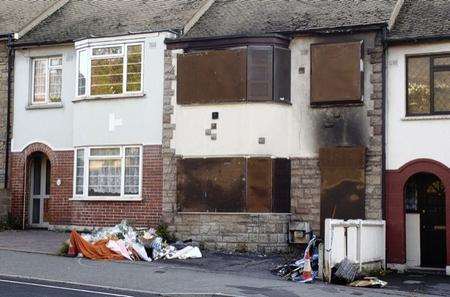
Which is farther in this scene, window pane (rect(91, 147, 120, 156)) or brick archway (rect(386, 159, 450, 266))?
window pane (rect(91, 147, 120, 156))

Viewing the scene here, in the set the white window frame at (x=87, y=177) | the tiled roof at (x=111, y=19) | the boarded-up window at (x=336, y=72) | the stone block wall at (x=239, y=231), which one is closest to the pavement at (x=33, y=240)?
the white window frame at (x=87, y=177)

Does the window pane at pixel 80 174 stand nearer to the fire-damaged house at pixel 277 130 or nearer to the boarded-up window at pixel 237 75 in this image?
the fire-damaged house at pixel 277 130

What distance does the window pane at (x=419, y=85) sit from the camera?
19641mm

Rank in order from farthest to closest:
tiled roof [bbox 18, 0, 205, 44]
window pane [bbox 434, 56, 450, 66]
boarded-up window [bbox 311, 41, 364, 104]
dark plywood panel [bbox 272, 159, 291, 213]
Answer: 1. tiled roof [bbox 18, 0, 205, 44]
2. dark plywood panel [bbox 272, 159, 291, 213]
3. boarded-up window [bbox 311, 41, 364, 104]
4. window pane [bbox 434, 56, 450, 66]

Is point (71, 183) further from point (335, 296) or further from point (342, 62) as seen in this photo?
point (335, 296)

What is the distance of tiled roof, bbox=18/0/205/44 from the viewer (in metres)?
22.8

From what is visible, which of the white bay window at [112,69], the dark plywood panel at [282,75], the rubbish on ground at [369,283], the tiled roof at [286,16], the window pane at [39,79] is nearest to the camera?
the rubbish on ground at [369,283]

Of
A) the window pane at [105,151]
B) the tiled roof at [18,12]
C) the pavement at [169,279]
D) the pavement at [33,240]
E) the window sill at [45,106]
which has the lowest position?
the pavement at [169,279]

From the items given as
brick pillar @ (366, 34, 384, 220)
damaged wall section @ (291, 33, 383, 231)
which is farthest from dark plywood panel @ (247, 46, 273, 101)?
brick pillar @ (366, 34, 384, 220)

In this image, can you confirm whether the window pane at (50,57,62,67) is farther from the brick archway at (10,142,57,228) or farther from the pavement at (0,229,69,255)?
the pavement at (0,229,69,255)

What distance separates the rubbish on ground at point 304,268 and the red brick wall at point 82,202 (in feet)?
17.5

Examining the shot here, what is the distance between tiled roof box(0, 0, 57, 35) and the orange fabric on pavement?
9146mm

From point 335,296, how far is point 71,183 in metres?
11.4

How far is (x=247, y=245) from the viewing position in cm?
1981
